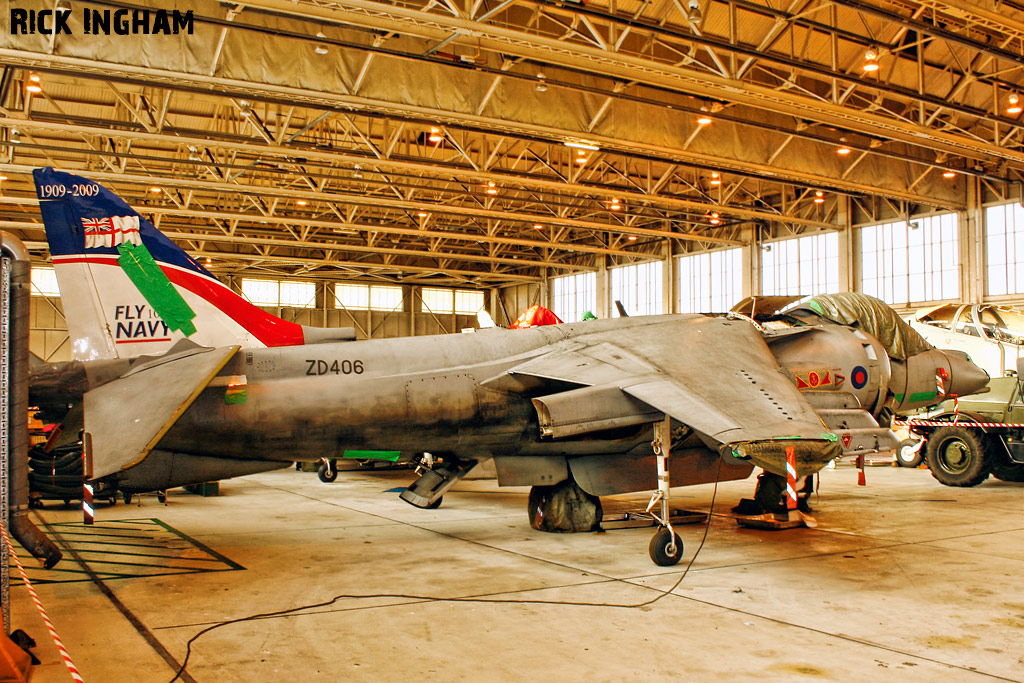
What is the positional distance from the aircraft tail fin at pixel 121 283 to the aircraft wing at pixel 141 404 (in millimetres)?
642

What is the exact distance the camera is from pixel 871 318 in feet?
38.5

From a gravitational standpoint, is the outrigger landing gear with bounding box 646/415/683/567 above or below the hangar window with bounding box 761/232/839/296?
below

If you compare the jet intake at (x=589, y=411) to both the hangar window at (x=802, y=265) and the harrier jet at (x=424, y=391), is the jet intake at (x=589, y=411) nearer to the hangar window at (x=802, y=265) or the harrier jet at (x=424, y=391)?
the harrier jet at (x=424, y=391)

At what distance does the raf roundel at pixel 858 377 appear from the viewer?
11.0 metres

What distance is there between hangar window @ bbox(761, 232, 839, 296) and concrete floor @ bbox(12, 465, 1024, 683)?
846 inches

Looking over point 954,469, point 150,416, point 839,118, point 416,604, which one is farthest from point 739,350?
point 839,118

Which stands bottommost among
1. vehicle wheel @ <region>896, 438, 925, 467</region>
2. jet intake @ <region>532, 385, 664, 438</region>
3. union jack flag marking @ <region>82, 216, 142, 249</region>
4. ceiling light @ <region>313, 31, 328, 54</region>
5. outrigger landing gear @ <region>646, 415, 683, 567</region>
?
vehicle wheel @ <region>896, 438, 925, 467</region>

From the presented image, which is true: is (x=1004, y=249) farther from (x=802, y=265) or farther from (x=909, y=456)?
(x=909, y=456)

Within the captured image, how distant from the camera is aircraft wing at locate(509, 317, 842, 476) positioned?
24.3 feet

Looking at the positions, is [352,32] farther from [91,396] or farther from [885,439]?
[885,439]

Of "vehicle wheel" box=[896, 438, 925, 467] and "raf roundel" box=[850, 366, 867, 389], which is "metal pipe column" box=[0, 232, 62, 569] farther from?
"vehicle wheel" box=[896, 438, 925, 467]

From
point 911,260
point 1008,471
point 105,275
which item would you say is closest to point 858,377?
point 1008,471

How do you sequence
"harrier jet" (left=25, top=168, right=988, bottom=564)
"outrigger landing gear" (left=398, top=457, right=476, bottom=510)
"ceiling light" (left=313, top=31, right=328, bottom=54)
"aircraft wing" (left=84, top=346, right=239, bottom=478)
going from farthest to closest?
"ceiling light" (left=313, top=31, right=328, bottom=54), "outrigger landing gear" (left=398, top=457, right=476, bottom=510), "harrier jet" (left=25, top=168, right=988, bottom=564), "aircraft wing" (left=84, top=346, right=239, bottom=478)

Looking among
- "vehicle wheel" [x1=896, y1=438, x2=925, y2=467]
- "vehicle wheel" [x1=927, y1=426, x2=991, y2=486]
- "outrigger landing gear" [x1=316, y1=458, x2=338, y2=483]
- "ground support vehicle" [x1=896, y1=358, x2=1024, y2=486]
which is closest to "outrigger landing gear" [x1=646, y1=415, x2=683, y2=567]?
"ground support vehicle" [x1=896, y1=358, x2=1024, y2=486]
